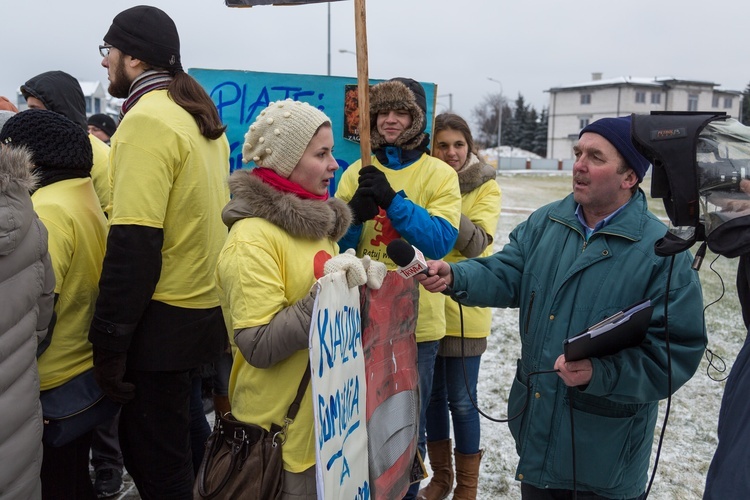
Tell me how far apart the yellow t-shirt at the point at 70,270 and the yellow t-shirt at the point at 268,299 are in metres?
0.66

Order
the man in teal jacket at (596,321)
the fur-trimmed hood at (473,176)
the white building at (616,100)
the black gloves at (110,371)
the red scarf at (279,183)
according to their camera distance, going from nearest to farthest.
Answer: the man in teal jacket at (596,321) < the red scarf at (279,183) < the black gloves at (110,371) < the fur-trimmed hood at (473,176) < the white building at (616,100)

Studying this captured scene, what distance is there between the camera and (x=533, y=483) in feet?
7.39

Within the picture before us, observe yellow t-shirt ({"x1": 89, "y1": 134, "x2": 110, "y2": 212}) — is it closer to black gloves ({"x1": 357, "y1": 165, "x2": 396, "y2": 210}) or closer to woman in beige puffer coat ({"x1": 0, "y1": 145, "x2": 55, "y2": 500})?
woman in beige puffer coat ({"x1": 0, "y1": 145, "x2": 55, "y2": 500})

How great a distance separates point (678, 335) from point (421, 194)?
4.52ft

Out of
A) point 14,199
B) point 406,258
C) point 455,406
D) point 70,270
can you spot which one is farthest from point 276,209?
point 455,406

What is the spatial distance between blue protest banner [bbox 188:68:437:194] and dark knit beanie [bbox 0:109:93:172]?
1.22 meters

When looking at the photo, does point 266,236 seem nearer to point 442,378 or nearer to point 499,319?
point 442,378

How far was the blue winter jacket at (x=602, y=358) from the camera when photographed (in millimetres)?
1976

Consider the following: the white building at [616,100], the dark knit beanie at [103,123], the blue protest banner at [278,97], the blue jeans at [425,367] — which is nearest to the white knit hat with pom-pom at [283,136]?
the blue jeans at [425,367]

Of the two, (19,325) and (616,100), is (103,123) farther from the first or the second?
(616,100)

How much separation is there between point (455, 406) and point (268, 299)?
5.72 ft

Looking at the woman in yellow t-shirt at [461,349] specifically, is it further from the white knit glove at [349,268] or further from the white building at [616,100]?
the white building at [616,100]

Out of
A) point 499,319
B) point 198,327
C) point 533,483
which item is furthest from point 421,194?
point 499,319

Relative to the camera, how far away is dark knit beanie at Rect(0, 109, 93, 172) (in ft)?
7.77
